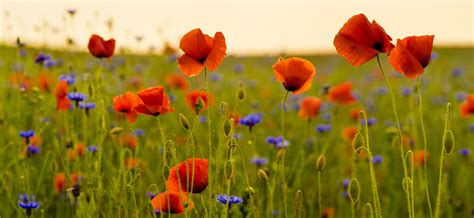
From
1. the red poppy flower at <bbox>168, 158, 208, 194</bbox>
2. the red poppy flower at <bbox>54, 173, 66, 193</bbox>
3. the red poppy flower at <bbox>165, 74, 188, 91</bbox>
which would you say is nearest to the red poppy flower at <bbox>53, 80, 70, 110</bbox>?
the red poppy flower at <bbox>54, 173, 66, 193</bbox>

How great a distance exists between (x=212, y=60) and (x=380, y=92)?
Result: 408cm

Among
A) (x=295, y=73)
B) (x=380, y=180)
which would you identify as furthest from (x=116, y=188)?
(x=380, y=180)

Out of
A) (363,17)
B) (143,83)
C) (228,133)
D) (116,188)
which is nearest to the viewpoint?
(363,17)

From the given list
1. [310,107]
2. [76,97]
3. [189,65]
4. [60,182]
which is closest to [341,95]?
[310,107]

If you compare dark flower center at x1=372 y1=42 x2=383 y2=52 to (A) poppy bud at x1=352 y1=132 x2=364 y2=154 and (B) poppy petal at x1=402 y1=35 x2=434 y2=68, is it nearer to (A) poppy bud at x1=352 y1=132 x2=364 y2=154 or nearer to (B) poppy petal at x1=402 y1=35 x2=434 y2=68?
(B) poppy petal at x1=402 y1=35 x2=434 y2=68

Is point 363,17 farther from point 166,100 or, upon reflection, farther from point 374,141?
point 374,141

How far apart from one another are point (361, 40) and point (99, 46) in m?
1.13

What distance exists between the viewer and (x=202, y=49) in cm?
165

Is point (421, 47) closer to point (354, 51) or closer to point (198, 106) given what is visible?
point (354, 51)

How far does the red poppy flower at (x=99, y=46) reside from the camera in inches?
90.7

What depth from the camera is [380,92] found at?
552 cm

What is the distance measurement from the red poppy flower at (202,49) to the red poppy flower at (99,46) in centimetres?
74

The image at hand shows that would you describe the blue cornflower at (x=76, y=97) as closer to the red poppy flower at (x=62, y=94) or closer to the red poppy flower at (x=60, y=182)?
the red poppy flower at (x=62, y=94)

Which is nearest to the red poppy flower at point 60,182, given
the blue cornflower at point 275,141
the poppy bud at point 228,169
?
the blue cornflower at point 275,141
